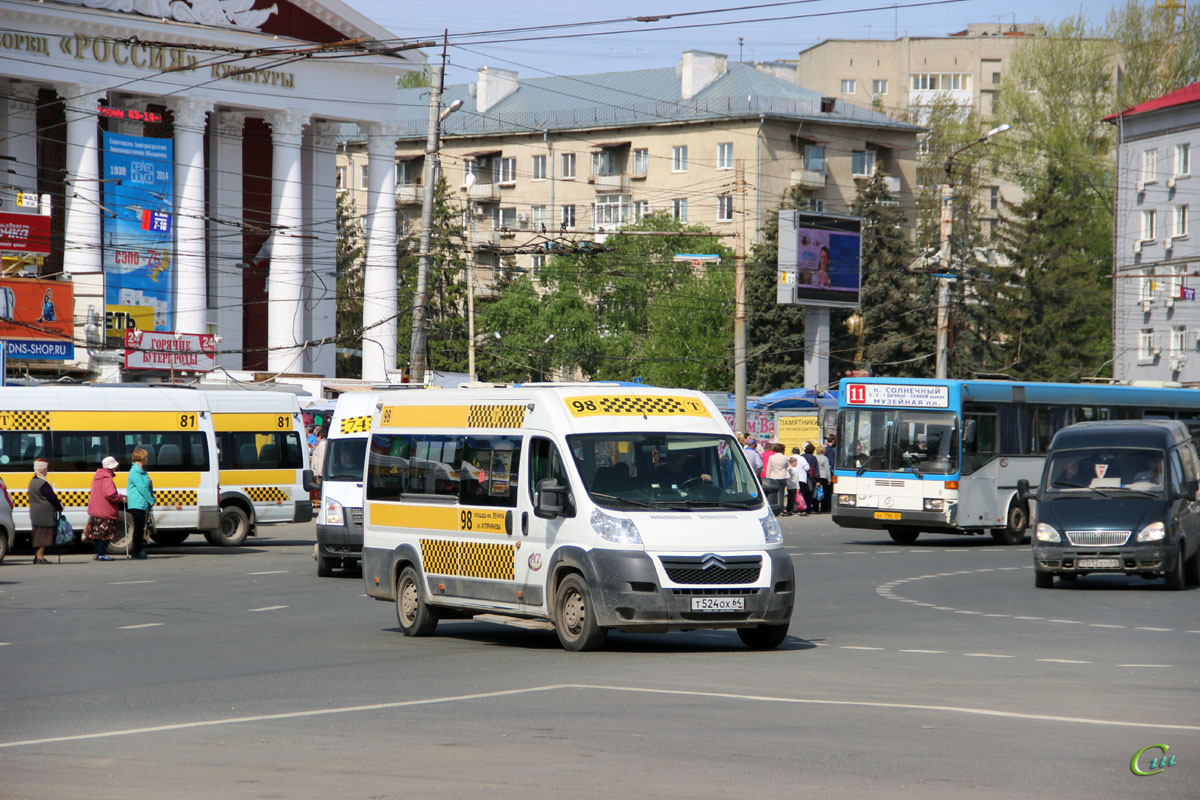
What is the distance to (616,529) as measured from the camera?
13922 millimetres

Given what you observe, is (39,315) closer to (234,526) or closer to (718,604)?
(234,526)

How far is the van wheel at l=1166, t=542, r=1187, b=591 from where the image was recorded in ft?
69.3

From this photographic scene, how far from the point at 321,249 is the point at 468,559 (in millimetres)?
52441

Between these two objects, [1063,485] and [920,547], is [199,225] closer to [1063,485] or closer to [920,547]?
[920,547]

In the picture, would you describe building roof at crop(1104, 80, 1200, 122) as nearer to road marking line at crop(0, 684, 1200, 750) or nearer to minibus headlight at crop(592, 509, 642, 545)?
minibus headlight at crop(592, 509, 642, 545)

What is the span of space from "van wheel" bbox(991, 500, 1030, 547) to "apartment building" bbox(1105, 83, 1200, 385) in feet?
125

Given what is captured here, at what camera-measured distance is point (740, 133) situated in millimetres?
90500

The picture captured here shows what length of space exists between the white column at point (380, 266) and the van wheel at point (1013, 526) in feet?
107

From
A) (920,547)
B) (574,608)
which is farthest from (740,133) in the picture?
(574,608)

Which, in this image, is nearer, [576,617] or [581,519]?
[581,519]

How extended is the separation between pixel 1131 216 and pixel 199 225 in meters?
40.0

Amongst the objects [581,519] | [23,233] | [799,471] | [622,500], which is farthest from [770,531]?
[23,233]

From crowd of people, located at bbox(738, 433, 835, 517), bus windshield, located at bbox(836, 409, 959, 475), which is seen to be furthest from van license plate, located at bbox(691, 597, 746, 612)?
crowd of people, located at bbox(738, 433, 835, 517)

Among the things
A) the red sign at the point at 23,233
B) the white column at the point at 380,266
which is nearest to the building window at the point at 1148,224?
the white column at the point at 380,266
